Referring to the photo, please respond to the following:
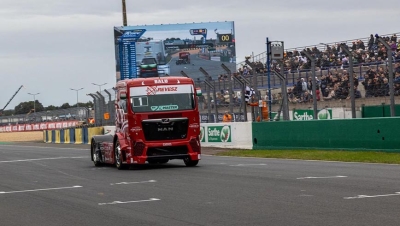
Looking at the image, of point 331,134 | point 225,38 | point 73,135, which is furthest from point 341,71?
point 225,38

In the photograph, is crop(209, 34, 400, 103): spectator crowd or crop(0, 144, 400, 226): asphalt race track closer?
crop(0, 144, 400, 226): asphalt race track

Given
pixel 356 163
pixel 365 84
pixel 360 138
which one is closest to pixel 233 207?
pixel 356 163

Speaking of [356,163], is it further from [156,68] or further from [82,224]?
[156,68]

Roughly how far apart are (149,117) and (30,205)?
8.95 meters

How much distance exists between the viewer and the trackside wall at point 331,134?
81.0 feet

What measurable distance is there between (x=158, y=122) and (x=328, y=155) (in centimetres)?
608

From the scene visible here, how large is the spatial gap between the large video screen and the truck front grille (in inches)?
1465

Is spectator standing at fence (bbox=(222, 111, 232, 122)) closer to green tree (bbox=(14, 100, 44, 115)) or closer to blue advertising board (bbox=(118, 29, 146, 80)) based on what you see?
blue advertising board (bbox=(118, 29, 146, 80))

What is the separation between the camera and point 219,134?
35594mm

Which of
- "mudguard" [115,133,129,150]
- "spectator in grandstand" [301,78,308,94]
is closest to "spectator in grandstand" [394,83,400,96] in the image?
"spectator in grandstand" [301,78,308,94]

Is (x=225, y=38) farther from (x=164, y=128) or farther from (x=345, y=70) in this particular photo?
(x=164, y=128)

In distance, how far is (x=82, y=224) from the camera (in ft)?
36.4

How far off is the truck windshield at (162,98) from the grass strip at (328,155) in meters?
4.73

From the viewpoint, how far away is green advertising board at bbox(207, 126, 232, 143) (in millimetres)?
34719
